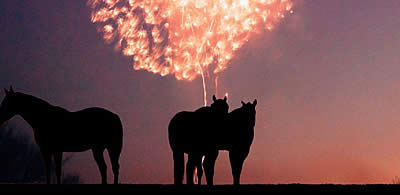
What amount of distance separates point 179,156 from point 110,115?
3012mm

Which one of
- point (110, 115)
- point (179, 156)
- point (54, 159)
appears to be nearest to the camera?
point (54, 159)

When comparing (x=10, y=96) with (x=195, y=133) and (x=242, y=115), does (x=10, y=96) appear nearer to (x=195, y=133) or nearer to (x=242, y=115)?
(x=195, y=133)

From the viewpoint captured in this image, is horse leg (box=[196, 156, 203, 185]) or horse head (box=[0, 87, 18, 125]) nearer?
horse leg (box=[196, 156, 203, 185])

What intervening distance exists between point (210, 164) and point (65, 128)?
4.83m

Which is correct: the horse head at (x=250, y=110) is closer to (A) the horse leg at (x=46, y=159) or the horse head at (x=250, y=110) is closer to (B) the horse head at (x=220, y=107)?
(B) the horse head at (x=220, y=107)

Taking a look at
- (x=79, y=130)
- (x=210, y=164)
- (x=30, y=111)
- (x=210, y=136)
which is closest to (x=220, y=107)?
(x=210, y=136)

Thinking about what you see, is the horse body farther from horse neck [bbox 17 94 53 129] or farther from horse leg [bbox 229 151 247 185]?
horse leg [bbox 229 151 247 185]

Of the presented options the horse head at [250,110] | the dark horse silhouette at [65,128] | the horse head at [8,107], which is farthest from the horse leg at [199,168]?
the horse head at [8,107]

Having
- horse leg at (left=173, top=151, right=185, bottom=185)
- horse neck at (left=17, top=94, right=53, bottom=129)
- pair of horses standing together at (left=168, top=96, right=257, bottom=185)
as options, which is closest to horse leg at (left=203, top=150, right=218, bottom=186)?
pair of horses standing together at (left=168, top=96, right=257, bottom=185)

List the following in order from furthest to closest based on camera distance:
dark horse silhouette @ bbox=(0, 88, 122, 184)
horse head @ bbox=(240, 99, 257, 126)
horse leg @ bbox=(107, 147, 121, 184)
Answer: horse leg @ bbox=(107, 147, 121, 184) → horse head @ bbox=(240, 99, 257, 126) → dark horse silhouette @ bbox=(0, 88, 122, 184)

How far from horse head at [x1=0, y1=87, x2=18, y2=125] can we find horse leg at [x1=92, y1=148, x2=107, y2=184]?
2.69 metres

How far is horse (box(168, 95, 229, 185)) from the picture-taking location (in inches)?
572

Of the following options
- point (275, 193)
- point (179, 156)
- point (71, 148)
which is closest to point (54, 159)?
point (71, 148)

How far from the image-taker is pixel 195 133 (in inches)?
593
